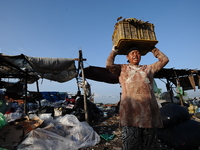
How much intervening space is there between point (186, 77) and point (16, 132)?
454 inches

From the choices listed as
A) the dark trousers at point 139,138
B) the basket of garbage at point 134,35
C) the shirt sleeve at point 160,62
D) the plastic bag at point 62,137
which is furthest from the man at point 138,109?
the plastic bag at point 62,137

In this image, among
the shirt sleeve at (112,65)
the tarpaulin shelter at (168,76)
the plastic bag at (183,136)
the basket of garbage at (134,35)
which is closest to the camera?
the shirt sleeve at (112,65)

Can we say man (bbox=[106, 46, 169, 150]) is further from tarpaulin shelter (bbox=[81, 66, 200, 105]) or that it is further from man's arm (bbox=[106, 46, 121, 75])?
tarpaulin shelter (bbox=[81, 66, 200, 105])

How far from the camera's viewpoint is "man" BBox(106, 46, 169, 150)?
143cm

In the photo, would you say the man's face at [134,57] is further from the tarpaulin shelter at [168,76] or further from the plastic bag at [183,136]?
the tarpaulin shelter at [168,76]

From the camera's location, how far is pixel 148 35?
1972mm

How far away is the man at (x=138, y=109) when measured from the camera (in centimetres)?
143

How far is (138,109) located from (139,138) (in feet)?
1.23

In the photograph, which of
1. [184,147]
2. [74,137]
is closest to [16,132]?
[74,137]

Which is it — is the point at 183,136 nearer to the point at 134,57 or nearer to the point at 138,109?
the point at 138,109

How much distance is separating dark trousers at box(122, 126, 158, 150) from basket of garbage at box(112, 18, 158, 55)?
128 centimetres

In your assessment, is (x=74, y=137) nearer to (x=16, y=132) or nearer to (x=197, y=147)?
(x=16, y=132)

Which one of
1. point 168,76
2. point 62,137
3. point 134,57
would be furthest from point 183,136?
point 168,76

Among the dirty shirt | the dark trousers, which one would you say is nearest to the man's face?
the dirty shirt
